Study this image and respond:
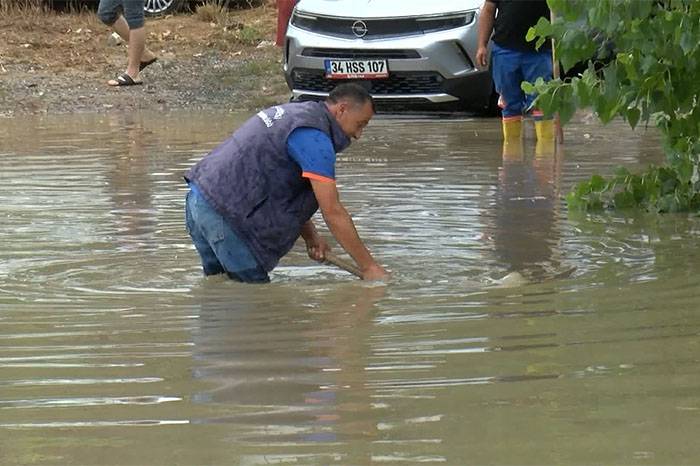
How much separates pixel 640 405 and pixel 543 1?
26.5 feet

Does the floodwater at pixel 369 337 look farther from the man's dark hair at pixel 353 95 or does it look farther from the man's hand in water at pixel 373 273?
the man's dark hair at pixel 353 95

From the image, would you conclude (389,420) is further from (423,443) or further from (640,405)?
(640,405)

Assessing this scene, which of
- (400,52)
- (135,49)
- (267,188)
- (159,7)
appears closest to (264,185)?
(267,188)

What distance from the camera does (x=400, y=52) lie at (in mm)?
14109

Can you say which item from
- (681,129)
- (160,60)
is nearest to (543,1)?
(681,129)

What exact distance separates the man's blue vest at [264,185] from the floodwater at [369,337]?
0.74 ft

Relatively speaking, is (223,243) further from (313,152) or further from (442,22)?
(442,22)

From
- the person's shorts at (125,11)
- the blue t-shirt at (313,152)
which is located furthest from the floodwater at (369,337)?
the person's shorts at (125,11)

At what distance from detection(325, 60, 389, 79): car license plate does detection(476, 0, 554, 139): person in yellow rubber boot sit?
1933 millimetres

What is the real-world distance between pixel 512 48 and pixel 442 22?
220cm

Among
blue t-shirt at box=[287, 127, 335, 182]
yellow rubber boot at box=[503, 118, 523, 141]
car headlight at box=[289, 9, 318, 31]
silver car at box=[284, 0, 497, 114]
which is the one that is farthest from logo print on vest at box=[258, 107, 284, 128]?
car headlight at box=[289, 9, 318, 31]

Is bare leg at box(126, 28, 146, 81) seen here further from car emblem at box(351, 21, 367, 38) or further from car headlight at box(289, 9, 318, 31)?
car emblem at box(351, 21, 367, 38)

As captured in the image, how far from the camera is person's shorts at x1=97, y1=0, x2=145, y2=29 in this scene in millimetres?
16094

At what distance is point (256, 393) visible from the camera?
4.75 metres
